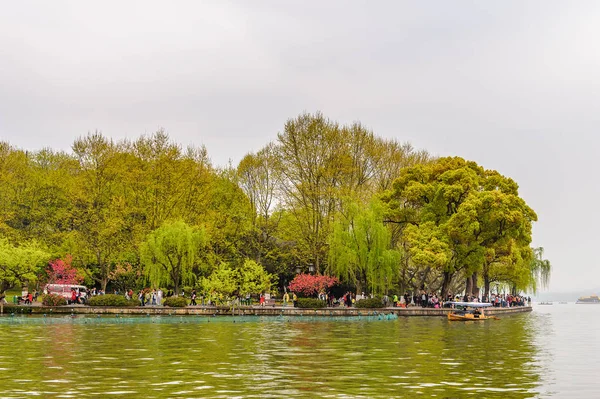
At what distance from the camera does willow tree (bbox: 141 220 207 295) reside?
70.9 metres

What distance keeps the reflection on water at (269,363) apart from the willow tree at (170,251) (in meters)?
23.8

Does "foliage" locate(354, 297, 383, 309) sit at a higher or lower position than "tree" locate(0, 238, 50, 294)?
lower

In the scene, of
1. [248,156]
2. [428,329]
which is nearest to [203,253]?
[248,156]

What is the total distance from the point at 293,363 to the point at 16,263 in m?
48.0

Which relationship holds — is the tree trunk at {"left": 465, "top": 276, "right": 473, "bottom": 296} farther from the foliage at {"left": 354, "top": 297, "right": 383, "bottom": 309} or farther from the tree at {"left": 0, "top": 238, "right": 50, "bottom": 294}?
the tree at {"left": 0, "top": 238, "right": 50, "bottom": 294}

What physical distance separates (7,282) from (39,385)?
2087 inches

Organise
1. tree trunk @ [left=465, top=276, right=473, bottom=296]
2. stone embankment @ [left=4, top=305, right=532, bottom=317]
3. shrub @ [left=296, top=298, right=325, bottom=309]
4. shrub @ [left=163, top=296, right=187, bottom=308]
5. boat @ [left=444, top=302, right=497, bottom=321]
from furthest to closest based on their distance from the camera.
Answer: tree trunk @ [left=465, top=276, right=473, bottom=296], shrub @ [left=296, top=298, right=325, bottom=309], shrub @ [left=163, top=296, right=187, bottom=308], stone embankment @ [left=4, top=305, right=532, bottom=317], boat @ [left=444, top=302, right=497, bottom=321]

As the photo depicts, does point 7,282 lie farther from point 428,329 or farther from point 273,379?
point 273,379

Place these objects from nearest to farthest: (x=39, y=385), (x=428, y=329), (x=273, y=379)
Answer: (x=39, y=385) → (x=273, y=379) → (x=428, y=329)

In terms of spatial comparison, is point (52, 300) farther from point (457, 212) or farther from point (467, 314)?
point (457, 212)

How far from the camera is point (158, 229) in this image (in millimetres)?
71750

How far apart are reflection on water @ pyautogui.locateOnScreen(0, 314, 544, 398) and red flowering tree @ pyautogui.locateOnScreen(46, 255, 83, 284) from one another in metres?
28.0

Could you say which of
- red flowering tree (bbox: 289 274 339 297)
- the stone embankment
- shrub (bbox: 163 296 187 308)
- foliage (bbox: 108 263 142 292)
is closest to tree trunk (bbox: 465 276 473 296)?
the stone embankment

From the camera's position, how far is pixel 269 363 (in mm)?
27984
